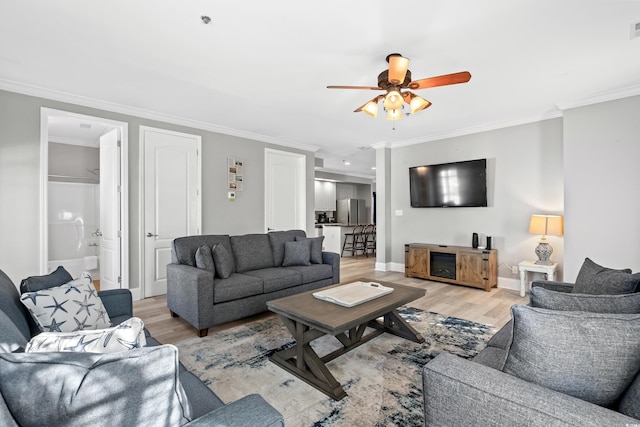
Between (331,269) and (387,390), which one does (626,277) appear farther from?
(331,269)

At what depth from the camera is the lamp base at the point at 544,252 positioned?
4.18 metres

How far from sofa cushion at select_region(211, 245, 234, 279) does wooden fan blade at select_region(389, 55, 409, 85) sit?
2.37 m

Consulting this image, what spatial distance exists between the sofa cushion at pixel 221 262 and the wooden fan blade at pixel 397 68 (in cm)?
237

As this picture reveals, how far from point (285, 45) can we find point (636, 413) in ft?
9.25

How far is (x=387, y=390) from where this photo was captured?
78.5 inches

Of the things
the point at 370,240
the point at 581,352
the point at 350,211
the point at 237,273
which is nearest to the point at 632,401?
the point at 581,352

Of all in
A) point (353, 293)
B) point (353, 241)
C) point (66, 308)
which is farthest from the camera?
point (353, 241)

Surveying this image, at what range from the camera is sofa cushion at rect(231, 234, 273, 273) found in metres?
3.72

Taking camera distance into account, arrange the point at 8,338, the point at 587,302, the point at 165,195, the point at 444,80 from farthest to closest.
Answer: the point at 165,195 < the point at 444,80 < the point at 587,302 < the point at 8,338

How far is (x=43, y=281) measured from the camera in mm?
1738

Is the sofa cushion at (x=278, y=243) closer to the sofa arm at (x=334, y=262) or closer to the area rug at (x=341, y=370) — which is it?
the sofa arm at (x=334, y=262)

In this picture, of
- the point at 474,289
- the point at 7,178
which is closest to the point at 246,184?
the point at 7,178

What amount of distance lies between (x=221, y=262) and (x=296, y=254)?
1.10m

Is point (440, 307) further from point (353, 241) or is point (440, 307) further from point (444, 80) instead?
point (353, 241)
